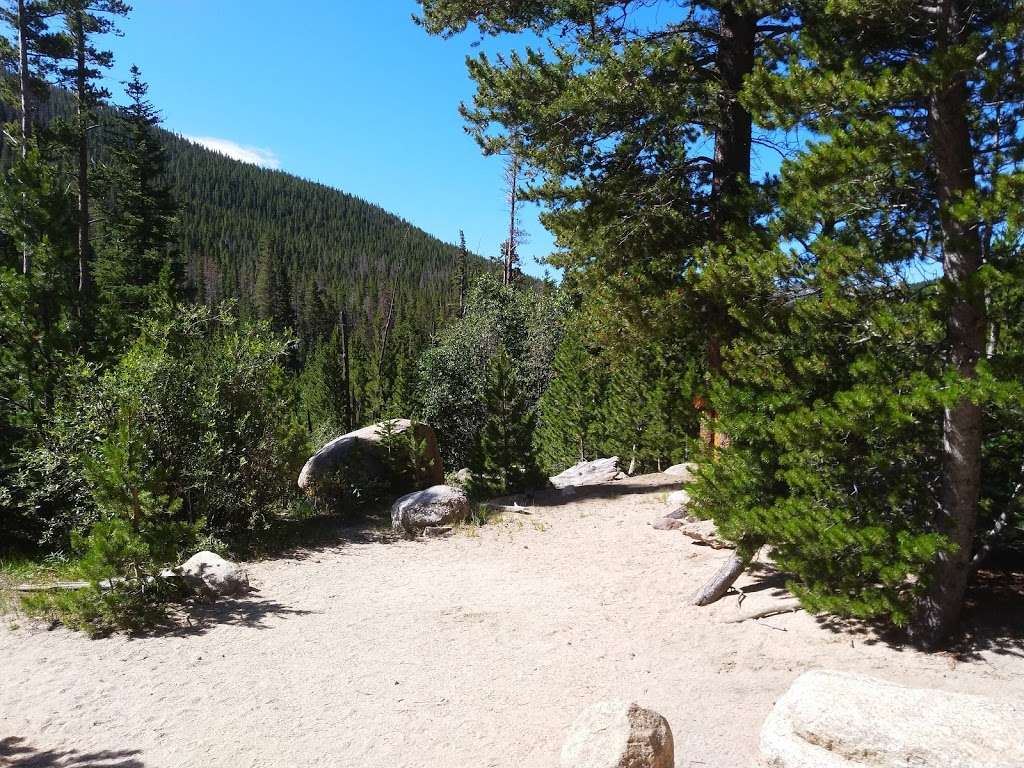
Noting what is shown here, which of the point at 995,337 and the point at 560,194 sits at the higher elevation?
the point at 560,194

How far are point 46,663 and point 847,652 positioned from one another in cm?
684

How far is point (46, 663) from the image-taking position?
5.59 meters

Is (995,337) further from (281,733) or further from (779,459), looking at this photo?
(281,733)

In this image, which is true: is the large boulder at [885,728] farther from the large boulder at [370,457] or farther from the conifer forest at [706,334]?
the large boulder at [370,457]

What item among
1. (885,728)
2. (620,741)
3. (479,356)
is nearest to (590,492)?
(479,356)

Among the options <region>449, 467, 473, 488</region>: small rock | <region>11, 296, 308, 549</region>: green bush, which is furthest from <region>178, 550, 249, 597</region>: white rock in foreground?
<region>449, 467, 473, 488</region>: small rock

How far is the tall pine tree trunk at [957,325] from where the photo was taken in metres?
4.44

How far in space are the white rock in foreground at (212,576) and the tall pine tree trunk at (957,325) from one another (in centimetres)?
697

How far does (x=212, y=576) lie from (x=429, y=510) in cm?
387

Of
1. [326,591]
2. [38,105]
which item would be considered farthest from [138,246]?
[326,591]

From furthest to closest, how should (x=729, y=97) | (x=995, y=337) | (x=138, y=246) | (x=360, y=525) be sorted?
1. (x=138, y=246)
2. (x=360, y=525)
3. (x=729, y=97)
4. (x=995, y=337)

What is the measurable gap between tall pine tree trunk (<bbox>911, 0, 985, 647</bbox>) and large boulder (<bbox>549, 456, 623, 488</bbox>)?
399 inches

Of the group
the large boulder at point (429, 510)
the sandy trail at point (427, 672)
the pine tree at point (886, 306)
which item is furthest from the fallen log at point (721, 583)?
the large boulder at point (429, 510)

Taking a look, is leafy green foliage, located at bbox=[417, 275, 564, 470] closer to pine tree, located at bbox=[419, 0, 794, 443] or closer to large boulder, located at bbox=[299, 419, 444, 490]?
large boulder, located at bbox=[299, 419, 444, 490]
